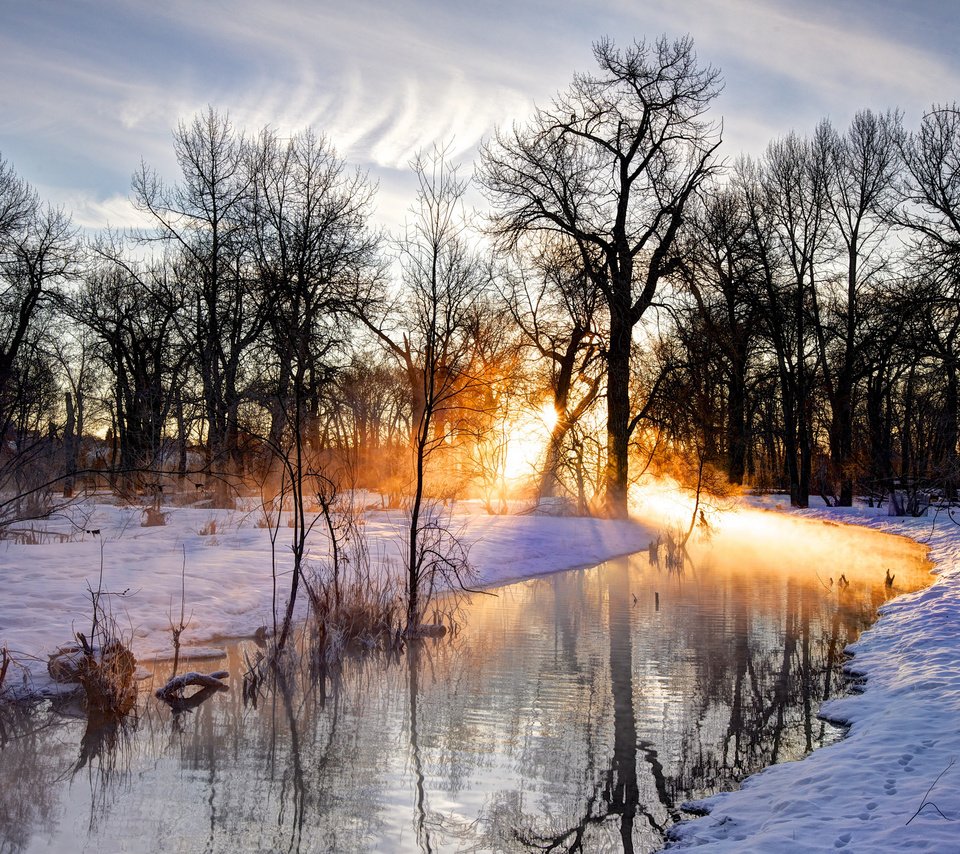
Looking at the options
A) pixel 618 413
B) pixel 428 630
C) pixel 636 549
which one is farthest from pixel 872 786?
pixel 618 413

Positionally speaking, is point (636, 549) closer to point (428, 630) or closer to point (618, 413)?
point (618, 413)

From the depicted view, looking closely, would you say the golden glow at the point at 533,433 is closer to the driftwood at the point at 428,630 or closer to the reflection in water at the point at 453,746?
the driftwood at the point at 428,630

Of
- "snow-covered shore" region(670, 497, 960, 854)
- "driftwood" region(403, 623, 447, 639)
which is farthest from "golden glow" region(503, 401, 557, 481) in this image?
"snow-covered shore" region(670, 497, 960, 854)

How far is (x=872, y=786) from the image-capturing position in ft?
15.5

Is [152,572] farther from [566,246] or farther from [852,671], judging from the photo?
[566,246]

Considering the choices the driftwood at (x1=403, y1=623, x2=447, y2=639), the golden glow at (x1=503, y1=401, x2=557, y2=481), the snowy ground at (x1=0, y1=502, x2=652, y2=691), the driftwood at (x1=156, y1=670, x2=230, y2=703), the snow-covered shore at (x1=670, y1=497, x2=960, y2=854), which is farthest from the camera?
the golden glow at (x1=503, y1=401, x2=557, y2=481)

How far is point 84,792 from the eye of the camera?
17.0 feet

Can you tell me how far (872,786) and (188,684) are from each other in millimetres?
5402

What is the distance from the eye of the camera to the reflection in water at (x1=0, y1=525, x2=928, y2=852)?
4633mm

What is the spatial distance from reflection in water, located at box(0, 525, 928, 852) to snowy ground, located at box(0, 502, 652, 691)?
36.6 inches

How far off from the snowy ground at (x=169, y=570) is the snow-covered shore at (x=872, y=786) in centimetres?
585

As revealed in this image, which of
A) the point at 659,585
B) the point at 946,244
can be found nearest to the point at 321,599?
the point at 659,585

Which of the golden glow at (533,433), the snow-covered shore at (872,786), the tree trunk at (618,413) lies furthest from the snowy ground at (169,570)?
the golden glow at (533,433)

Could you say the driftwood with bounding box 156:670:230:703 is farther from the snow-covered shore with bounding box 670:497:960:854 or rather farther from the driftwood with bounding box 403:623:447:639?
the snow-covered shore with bounding box 670:497:960:854
